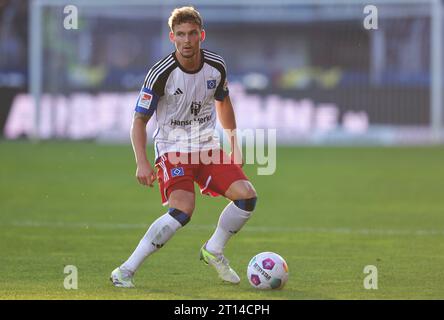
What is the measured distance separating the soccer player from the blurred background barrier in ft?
56.3

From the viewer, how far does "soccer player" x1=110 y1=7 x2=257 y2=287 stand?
8.02 metres

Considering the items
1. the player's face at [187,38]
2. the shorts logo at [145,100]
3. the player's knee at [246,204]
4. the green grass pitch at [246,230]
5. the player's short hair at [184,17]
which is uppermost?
the player's short hair at [184,17]

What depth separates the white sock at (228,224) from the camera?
328 inches

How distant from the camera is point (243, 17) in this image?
27438 millimetres

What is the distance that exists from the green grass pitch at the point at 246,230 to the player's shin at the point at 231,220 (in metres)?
0.28

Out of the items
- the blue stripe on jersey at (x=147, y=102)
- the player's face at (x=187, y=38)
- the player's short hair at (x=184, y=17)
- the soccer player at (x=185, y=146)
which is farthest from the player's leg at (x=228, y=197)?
the player's short hair at (x=184, y=17)

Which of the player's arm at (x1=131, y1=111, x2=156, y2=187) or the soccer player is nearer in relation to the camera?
the player's arm at (x1=131, y1=111, x2=156, y2=187)

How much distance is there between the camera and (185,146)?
8.37 meters

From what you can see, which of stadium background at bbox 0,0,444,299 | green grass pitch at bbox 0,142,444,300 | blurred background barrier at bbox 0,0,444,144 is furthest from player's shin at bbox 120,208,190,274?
blurred background barrier at bbox 0,0,444,144

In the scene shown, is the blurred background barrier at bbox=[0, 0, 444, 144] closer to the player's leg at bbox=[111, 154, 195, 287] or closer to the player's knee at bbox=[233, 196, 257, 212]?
the player's knee at bbox=[233, 196, 257, 212]

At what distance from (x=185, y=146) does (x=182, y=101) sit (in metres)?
0.36

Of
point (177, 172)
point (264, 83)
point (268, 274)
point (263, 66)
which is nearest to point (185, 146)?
point (177, 172)

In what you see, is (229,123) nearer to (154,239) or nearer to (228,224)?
(228,224)

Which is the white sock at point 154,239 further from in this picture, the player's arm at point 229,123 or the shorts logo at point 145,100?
the player's arm at point 229,123
